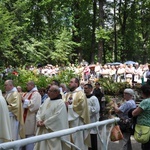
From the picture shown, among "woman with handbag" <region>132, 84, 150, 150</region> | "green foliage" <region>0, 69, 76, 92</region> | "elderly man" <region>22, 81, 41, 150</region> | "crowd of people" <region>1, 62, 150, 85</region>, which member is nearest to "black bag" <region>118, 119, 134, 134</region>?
"woman with handbag" <region>132, 84, 150, 150</region>

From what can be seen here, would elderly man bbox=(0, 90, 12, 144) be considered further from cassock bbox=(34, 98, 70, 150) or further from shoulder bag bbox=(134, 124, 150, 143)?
shoulder bag bbox=(134, 124, 150, 143)

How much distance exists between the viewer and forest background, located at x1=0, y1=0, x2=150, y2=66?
96.9 feet

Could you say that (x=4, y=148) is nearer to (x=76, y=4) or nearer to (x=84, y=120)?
(x=84, y=120)

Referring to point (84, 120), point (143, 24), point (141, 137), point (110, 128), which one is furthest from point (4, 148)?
point (143, 24)

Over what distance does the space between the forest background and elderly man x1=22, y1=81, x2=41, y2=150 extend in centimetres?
2036

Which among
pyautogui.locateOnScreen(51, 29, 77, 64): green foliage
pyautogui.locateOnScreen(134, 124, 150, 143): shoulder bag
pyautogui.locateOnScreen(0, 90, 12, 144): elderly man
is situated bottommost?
pyautogui.locateOnScreen(134, 124, 150, 143): shoulder bag

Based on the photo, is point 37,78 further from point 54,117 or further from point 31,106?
point 54,117

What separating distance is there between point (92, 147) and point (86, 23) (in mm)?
29307

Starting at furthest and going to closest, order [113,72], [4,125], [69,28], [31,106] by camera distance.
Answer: [69,28] → [113,72] → [31,106] → [4,125]

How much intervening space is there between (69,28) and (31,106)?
29508 mm

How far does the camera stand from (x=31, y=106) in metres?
7.27

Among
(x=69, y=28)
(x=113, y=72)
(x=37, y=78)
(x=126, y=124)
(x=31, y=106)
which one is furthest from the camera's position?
(x=69, y=28)

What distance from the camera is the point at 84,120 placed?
696 cm

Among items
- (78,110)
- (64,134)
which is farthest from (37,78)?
(64,134)
